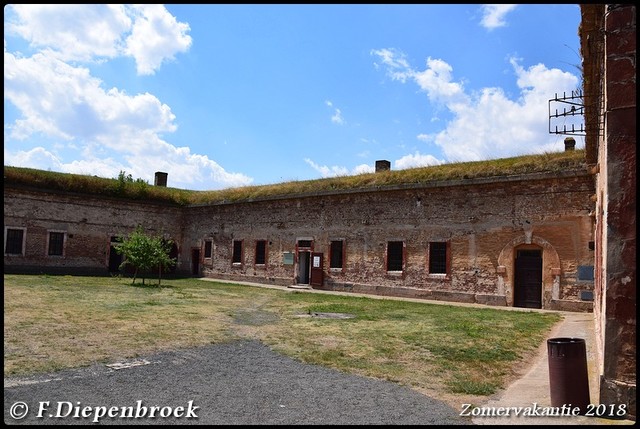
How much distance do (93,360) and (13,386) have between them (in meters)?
1.52

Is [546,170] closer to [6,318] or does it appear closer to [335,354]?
[335,354]

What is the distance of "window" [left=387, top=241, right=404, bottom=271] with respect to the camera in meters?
20.3

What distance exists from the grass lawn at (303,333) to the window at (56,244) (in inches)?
A: 426

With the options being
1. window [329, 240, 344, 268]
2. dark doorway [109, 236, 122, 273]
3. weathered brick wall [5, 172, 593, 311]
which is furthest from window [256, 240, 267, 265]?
dark doorway [109, 236, 122, 273]

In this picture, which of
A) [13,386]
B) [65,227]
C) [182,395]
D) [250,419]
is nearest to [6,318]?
[13,386]

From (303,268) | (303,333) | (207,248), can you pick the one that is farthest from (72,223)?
(303,333)

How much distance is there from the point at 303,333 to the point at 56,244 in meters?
21.6

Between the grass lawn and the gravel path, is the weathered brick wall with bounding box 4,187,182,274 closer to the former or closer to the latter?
the grass lawn

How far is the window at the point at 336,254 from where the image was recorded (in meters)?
22.6

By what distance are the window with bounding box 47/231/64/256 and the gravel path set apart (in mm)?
22360

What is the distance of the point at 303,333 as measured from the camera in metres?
10.2

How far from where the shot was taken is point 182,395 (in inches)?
223

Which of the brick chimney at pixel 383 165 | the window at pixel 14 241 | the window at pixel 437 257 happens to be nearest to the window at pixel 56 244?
the window at pixel 14 241

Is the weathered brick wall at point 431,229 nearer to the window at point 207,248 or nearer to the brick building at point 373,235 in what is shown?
the brick building at point 373,235
